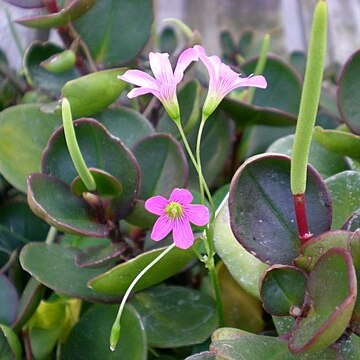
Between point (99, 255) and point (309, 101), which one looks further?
point (99, 255)

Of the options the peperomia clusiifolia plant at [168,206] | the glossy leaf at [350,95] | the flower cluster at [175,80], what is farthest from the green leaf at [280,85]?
the flower cluster at [175,80]

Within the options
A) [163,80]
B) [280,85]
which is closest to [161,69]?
[163,80]

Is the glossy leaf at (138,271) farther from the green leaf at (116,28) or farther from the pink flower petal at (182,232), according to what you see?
the green leaf at (116,28)

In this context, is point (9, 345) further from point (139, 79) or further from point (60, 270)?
point (139, 79)

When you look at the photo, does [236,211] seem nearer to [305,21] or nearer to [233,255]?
[233,255]

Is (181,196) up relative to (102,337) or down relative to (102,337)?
up

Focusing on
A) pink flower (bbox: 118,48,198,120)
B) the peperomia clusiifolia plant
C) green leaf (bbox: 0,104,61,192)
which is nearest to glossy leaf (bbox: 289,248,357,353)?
the peperomia clusiifolia plant

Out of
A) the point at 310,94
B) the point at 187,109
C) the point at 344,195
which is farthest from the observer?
the point at 187,109
